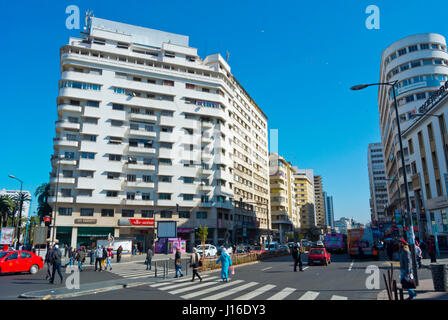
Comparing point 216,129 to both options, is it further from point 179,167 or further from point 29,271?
point 29,271

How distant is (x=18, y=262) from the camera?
66.3 ft

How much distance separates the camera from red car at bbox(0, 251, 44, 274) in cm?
1967

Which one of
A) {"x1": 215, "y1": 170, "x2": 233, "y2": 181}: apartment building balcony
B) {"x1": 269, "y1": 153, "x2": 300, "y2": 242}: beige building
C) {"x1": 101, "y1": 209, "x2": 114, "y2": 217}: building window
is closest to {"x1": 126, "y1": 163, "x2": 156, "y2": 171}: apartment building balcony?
{"x1": 101, "y1": 209, "x2": 114, "y2": 217}: building window

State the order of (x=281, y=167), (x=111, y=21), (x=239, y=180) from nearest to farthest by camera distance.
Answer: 1. (x=111, y=21)
2. (x=239, y=180)
3. (x=281, y=167)

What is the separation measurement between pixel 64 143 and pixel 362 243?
4357cm

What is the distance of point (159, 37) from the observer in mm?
61906

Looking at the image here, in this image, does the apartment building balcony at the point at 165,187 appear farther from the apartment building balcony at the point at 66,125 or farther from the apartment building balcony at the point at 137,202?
the apartment building balcony at the point at 66,125

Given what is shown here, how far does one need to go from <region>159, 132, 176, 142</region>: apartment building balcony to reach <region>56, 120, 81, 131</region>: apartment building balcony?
12.9m

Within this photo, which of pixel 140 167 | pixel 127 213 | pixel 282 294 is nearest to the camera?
pixel 282 294

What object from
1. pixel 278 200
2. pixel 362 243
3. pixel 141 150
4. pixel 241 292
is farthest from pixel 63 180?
pixel 278 200

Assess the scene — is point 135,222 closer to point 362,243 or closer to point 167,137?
point 167,137
